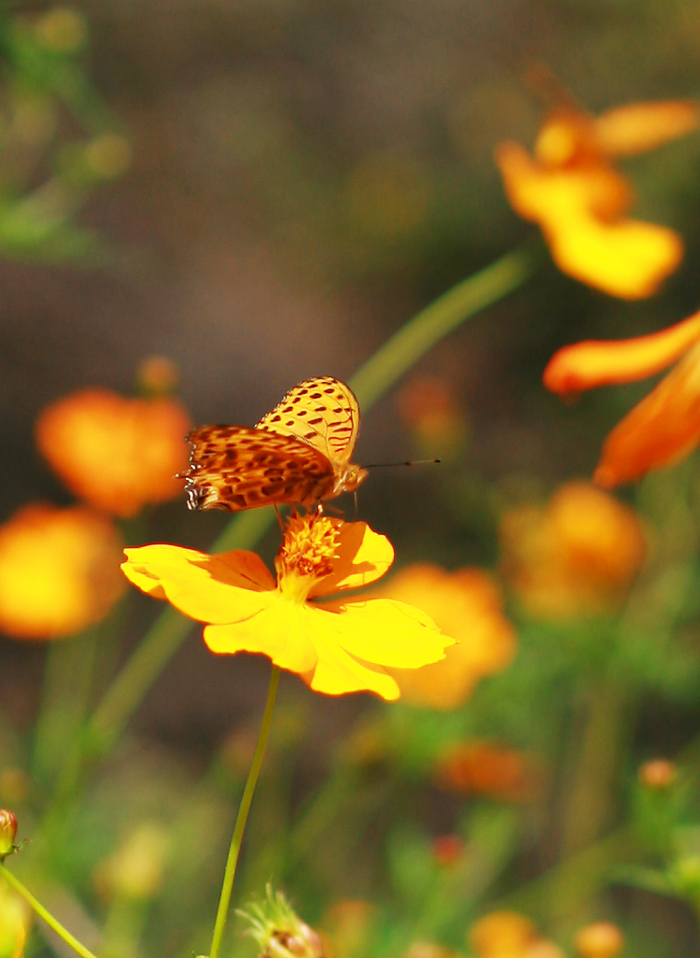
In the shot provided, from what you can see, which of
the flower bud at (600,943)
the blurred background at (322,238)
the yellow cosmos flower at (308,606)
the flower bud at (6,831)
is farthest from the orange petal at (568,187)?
the blurred background at (322,238)

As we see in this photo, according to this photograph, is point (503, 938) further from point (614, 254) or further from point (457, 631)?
point (614, 254)

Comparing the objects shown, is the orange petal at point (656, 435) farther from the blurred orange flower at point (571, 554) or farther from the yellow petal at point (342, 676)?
the blurred orange flower at point (571, 554)

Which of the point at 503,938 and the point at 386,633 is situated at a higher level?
the point at 386,633

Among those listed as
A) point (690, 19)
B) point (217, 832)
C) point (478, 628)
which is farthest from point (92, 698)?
point (690, 19)

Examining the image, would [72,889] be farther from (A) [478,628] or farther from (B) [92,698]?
(B) [92,698]

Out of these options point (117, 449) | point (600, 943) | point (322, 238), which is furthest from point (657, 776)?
point (322, 238)
